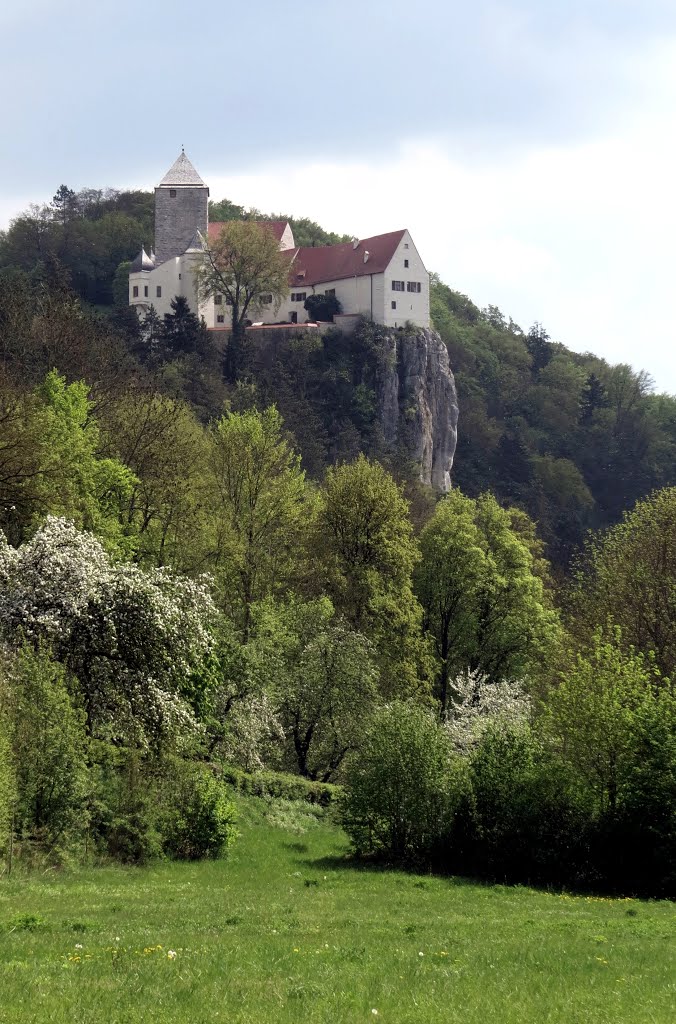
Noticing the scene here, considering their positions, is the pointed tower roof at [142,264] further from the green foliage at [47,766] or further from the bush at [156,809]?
the green foliage at [47,766]

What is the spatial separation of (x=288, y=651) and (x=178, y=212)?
96851 mm

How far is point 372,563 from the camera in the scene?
175 feet

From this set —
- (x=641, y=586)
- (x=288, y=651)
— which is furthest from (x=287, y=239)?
(x=641, y=586)

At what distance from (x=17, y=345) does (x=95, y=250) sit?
87.9m

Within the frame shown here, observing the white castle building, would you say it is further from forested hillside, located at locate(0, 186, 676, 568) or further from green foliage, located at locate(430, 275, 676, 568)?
green foliage, located at locate(430, 275, 676, 568)

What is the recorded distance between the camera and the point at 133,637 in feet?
113

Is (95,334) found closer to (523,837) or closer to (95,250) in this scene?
(523,837)

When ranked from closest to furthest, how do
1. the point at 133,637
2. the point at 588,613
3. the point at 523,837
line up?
the point at 523,837
the point at 133,637
the point at 588,613

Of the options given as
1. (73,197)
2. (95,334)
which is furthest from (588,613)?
(73,197)

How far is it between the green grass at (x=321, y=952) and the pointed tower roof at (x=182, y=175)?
117m

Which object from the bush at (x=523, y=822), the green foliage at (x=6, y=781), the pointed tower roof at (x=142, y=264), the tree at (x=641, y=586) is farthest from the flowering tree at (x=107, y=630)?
the pointed tower roof at (x=142, y=264)

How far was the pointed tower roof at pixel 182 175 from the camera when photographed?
139 m

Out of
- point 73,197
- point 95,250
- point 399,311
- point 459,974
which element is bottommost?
point 459,974

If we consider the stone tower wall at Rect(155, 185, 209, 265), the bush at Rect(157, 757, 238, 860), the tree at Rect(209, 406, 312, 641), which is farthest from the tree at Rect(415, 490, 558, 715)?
the stone tower wall at Rect(155, 185, 209, 265)
